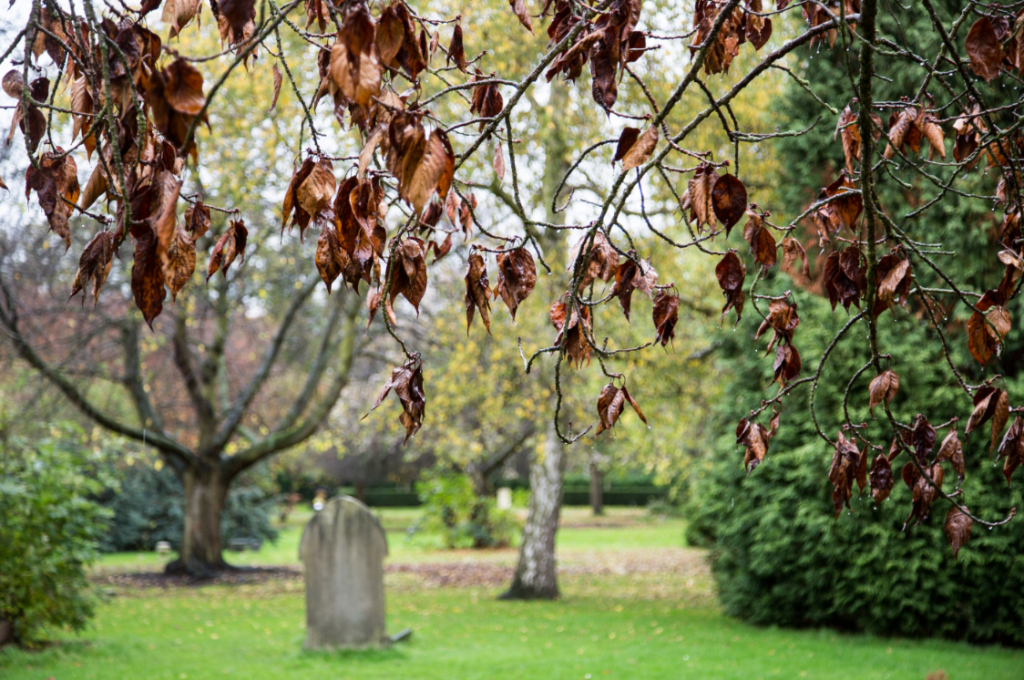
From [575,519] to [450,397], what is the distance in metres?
18.9

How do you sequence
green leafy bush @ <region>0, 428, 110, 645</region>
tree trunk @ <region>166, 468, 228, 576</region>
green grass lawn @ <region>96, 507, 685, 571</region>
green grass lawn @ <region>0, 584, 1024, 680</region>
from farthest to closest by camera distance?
green grass lawn @ <region>96, 507, 685, 571</region> → tree trunk @ <region>166, 468, 228, 576</region> → green leafy bush @ <region>0, 428, 110, 645</region> → green grass lawn @ <region>0, 584, 1024, 680</region>

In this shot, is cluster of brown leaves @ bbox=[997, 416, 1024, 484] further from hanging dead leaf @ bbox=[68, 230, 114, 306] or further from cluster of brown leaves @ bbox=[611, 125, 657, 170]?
hanging dead leaf @ bbox=[68, 230, 114, 306]

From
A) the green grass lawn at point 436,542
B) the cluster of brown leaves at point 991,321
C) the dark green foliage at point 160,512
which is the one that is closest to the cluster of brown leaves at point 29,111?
the cluster of brown leaves at point 991,321

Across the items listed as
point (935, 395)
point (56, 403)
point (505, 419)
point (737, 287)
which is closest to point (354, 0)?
point (737, 287)

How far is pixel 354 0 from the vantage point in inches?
68.4

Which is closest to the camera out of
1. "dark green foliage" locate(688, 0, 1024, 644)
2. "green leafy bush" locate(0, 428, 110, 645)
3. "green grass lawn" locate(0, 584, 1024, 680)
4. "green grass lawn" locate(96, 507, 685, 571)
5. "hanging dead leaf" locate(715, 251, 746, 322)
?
"hanging dead leaf" locate(715, 251, 746, 322)

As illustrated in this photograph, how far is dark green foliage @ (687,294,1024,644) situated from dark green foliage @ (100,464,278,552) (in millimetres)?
14057

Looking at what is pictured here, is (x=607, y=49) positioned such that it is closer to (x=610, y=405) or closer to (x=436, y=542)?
(x=610, y=405)

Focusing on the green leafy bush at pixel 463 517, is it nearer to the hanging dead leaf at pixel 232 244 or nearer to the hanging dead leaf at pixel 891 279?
the hanging dead leaf at pixel 891 279

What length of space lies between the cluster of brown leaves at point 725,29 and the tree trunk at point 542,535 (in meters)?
9.15

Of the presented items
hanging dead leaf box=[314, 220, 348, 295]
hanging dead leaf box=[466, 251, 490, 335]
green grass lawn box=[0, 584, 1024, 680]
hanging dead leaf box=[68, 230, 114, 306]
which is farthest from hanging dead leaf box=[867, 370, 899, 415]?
green grass lawn box=[0, 584, 1024, 680]

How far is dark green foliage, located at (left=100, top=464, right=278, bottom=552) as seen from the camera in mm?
19891

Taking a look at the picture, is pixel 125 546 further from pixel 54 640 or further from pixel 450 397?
pixel 54 640

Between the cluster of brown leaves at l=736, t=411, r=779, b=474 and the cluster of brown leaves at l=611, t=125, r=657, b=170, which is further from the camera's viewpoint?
the cluster of brown leaves at l=736, t=411, r=779, b=474
